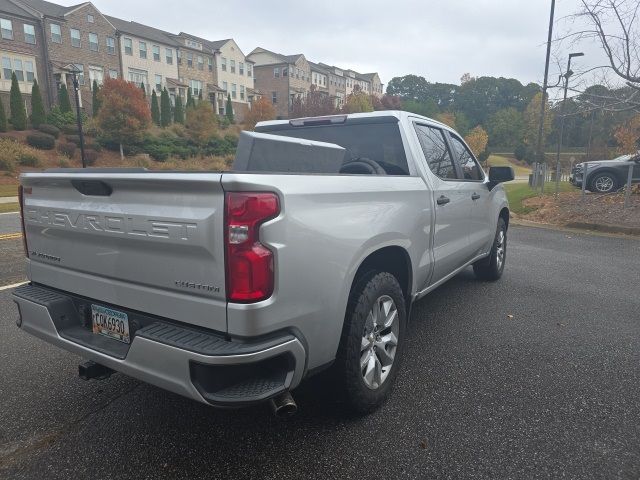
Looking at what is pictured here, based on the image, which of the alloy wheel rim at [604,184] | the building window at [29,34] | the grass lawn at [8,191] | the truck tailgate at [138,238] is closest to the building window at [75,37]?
the building window at [29,34]

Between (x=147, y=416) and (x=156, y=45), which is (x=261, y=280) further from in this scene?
(x=156, y=45)

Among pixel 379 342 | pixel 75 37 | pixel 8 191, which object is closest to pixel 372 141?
pixel 379 342

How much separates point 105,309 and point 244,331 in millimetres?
934

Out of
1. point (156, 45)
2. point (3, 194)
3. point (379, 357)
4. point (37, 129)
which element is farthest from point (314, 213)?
point (156, 45)

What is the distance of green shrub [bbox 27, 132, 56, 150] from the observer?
28033 mm

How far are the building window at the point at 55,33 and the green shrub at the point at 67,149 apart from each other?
14367mm

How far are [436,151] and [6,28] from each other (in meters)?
43.4

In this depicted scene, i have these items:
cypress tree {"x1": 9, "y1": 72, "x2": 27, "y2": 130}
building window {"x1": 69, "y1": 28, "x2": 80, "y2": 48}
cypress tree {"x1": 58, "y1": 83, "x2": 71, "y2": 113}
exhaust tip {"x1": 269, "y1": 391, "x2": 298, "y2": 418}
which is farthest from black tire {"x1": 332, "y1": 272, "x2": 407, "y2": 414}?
building window {"x1": 69, "y1": 28, "x2": 80, "y2": 48}

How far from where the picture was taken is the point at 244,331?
1866 millimetres

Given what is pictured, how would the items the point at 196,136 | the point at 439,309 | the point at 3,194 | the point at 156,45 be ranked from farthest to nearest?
the point at 156,45
the point at 196,136
the point at 3,194
the point at 439,309

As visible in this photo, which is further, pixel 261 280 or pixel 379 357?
pixel 379 357

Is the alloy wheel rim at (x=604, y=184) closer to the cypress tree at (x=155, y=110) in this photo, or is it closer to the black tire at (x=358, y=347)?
the black tire at (x=358, y=347)

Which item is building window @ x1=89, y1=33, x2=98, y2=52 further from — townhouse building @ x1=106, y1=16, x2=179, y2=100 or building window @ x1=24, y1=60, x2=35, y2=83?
building window @ x1=24, y1=60, x2=35, y2=83

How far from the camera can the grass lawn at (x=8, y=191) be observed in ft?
60.9
